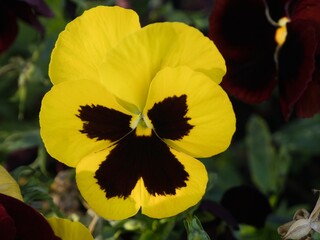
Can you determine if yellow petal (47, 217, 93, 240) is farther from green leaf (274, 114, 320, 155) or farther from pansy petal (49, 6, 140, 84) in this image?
green leaf (274, 114, 320, 155)

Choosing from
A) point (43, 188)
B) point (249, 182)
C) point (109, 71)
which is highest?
point (109, 71)

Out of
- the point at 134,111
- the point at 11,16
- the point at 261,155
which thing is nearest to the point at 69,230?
the point at 134,111

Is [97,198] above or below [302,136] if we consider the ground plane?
above

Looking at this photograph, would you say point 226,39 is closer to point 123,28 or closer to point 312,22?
point 312,22

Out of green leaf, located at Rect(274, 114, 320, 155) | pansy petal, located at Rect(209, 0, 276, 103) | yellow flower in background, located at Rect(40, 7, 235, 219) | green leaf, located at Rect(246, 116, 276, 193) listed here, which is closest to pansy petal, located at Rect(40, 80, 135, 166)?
yellow flower in background, located at Rect(40, 7, 235, 219)

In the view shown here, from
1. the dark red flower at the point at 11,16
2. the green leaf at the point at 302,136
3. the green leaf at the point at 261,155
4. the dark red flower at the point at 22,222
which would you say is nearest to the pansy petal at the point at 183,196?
the dark red flower at the point at 22,222

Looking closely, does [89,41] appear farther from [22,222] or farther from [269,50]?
[269,50]

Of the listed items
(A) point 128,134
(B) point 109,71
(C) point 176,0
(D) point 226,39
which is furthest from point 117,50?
(C) point 176,0
